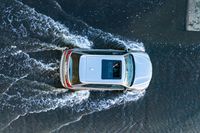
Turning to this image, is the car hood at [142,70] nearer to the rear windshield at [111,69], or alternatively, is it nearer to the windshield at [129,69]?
the windshield at [129,69]

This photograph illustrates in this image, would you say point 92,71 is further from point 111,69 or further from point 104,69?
point 111,69

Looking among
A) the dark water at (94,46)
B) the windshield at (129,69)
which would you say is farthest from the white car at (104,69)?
the dark water at (94,46)

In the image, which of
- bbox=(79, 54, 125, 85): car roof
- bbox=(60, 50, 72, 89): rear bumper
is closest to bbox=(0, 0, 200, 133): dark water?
bbox=(60, 50, 72, 89): rear bumper

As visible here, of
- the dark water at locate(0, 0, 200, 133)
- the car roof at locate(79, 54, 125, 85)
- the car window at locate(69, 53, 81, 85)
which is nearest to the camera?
the car roof at locate(79, 54, 125, 85)

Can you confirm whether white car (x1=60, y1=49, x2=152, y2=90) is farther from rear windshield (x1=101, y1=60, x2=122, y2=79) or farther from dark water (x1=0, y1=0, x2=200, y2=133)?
dark water (x1=0, y1=0, x2=200, y2=133)

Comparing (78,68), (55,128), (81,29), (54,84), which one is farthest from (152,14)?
(55,128)

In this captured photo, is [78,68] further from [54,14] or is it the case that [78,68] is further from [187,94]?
[187,94]
